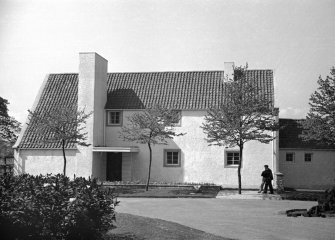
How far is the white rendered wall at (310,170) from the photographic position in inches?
1371

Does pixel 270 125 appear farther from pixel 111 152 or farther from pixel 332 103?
pixel 111 152

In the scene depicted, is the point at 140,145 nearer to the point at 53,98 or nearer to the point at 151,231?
the point at 53,98

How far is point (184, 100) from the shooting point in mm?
35219

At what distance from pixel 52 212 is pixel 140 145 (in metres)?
24.8

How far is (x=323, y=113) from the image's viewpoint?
30234mm

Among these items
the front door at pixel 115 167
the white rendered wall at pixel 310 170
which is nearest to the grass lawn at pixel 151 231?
the front door at pixel 115 167

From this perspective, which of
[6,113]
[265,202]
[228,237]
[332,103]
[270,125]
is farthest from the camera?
[6,113]

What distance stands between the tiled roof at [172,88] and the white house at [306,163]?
13.9ft

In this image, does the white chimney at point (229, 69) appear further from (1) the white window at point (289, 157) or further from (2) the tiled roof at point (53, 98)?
(2) the tiled roof at point (53, 98)

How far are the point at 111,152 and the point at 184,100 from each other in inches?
250

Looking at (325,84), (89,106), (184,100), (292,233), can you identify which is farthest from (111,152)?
(292,233)

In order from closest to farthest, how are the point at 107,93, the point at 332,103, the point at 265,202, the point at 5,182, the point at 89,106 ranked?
the point at 5,182
the point at 265,202
the point at 332,103
the point at 89,106
the point at 107,93

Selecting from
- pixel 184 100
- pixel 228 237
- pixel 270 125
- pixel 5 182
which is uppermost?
pixel 184 100

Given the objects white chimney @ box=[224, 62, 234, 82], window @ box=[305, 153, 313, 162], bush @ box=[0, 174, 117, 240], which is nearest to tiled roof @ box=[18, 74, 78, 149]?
white chimney @ box=[224, 62, 234, 82]
